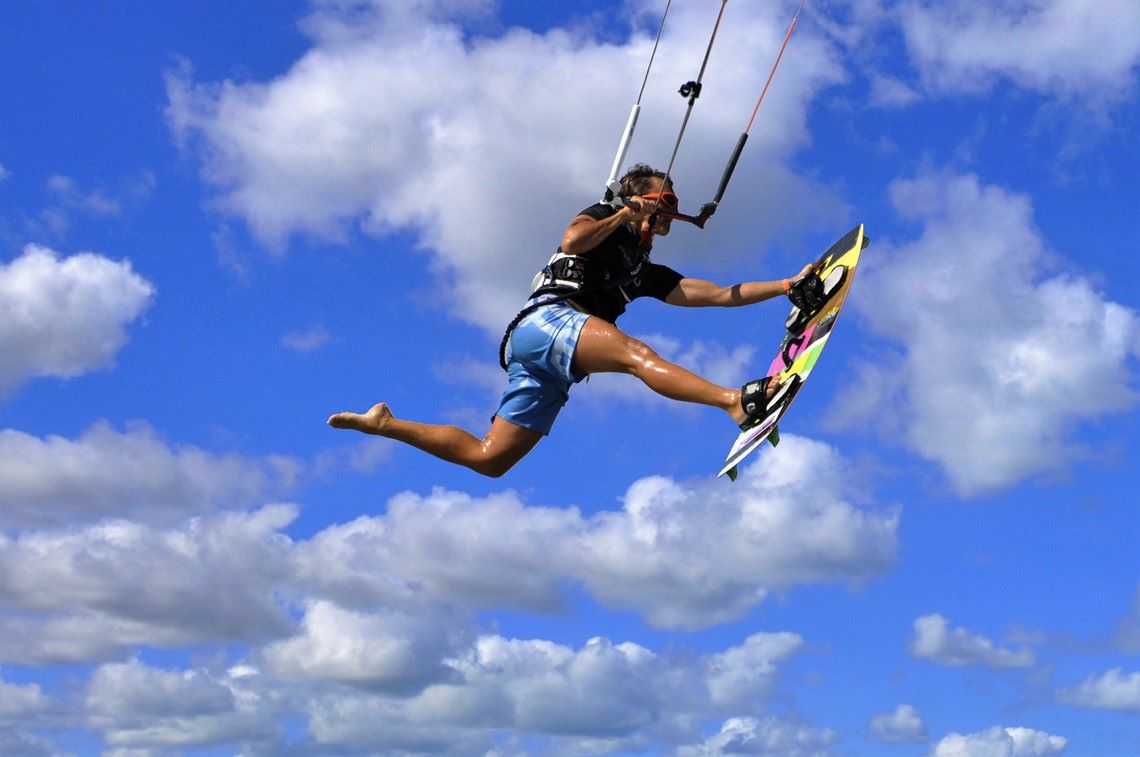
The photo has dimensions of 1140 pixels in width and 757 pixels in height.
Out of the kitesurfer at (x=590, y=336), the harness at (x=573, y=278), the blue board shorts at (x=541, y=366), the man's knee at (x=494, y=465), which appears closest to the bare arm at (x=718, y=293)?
the kitesurfer at (x=590, y=336)

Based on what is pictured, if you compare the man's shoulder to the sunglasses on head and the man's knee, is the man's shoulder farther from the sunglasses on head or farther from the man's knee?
the man's knee

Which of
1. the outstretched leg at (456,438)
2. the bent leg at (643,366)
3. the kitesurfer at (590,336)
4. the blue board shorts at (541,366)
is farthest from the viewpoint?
the outstretched leg at (456,438)

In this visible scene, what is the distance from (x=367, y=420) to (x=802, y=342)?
3912 mm

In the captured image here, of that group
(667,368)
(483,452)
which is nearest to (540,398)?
(483,452)

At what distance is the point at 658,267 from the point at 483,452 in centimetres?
237

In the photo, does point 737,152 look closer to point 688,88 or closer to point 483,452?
point 688,88

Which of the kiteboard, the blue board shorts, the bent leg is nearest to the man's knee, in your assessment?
the blue board shorts

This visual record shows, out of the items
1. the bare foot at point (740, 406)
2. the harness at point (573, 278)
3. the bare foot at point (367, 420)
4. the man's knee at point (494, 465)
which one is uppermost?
the harness at point (573, 278)

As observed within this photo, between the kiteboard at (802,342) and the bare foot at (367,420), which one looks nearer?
the kiteboard at (802,342)

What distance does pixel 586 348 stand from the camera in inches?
436

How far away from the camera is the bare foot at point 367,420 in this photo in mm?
12164

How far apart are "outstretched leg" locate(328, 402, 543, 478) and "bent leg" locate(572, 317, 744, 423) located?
1142 mm

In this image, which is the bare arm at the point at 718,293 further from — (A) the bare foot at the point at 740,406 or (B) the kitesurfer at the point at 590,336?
(A) the bare foot at the point at 740,406

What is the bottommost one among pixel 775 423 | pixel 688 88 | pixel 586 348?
pixel 775 423
